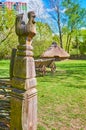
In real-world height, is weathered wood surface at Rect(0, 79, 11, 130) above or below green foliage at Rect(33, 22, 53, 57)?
below

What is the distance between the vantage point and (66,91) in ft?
28.0

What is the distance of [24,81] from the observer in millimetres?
3250

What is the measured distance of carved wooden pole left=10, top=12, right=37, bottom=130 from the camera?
3.22m

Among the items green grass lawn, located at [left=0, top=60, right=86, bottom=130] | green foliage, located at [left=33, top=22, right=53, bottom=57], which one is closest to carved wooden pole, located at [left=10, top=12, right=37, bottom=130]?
green grass lawn, located at [left=0, top=60, right=86, bottom=130]

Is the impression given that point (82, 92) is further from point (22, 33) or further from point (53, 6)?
point (53, 6)

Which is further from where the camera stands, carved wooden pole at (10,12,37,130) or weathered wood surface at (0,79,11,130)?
weathered wood surface at (0,79,11,130)

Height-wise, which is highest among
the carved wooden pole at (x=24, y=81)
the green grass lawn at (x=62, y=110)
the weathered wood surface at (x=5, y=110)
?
the carved wooden pole at (x=24, y=81)

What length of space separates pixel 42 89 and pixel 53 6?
29810mm

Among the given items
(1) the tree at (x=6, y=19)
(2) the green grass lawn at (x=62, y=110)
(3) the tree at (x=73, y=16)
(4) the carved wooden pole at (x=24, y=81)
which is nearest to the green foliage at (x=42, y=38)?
(3) the tree at (x=73, y=16)

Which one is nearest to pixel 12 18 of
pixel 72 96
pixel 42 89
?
pixel 42 89

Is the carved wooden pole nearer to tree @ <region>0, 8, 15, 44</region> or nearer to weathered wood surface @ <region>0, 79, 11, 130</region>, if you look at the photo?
weathered wood surface @ <region>0, 79, 11, 130</region>

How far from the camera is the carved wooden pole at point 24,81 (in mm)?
3219

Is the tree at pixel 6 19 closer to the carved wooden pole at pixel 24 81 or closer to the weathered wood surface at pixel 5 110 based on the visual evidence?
the weathered wood surface at pixel 5 110

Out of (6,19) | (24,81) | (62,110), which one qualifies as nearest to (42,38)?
(6,19)
